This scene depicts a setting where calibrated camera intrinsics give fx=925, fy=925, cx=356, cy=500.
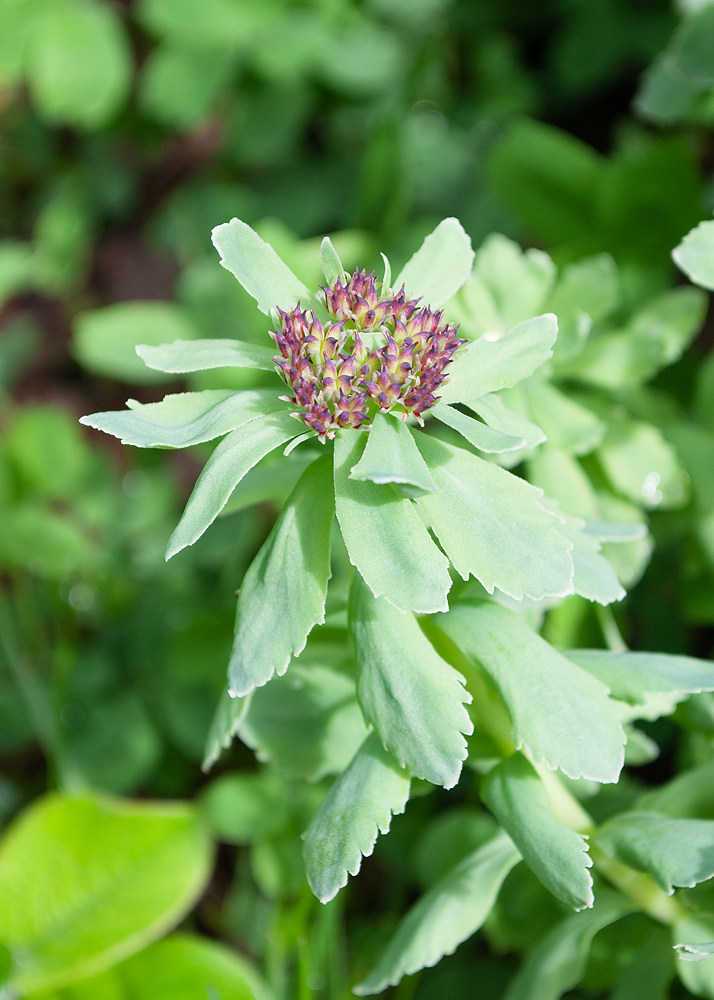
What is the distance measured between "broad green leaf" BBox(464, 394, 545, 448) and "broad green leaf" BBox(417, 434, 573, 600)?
0.03 metres

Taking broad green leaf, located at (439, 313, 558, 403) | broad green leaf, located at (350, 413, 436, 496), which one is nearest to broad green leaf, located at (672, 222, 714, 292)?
broad green leaf, located at (439, 313, 558, 403)

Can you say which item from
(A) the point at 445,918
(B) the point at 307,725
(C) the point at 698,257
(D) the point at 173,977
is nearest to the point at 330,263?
(C) the point at 698,257

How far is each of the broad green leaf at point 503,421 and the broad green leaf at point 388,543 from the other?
0.08 m

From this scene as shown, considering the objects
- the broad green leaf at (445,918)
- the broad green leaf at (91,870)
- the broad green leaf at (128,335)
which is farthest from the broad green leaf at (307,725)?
the broad green leaf at (128,335)

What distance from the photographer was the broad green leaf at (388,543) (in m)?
0.54

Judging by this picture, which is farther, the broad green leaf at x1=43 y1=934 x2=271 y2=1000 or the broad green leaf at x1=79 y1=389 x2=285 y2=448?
the broad green leaf at x1=43 y1=934 x2=271 y2=1000

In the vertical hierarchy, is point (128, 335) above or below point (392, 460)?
below

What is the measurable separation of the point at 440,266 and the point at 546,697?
310 millimetres

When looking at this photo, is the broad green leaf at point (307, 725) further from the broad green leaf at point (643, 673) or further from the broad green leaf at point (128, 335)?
the broad green leaf at point (128, 335)

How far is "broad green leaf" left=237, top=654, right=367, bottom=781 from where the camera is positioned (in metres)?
0.77

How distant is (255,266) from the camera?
646 mm

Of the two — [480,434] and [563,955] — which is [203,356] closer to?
[480,434]

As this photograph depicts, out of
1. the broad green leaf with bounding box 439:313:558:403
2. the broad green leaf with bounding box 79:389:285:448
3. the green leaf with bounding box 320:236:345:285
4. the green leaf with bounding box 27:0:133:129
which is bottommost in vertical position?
the green leaf with bounding box 27:0:133:129

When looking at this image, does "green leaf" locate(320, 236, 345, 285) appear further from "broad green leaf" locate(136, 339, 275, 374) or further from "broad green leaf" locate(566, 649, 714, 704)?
"broad green leaf" locate(566, 649, 714, 704)
